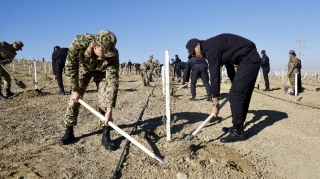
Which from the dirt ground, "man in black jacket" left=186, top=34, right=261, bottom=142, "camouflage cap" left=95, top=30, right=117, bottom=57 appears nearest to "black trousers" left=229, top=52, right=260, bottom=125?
"man in black jacket" left=186, top=34, right=261, bottom=142

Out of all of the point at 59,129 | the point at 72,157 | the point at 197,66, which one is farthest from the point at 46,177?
the point at 197,66

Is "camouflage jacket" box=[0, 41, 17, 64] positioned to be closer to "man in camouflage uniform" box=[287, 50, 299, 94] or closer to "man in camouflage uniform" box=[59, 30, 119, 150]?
"man in camouflage uniform" box=[59, 30, 119, 150]

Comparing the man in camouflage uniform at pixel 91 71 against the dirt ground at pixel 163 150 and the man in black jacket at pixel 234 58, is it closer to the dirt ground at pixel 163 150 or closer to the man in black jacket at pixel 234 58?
the dirt ground at pixel 163 150

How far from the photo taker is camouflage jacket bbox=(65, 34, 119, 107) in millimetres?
3273

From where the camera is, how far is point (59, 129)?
4.40 m

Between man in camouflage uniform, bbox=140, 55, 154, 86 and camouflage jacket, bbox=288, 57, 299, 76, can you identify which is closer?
camouflage jacket, bbox=288, 57, 299, 76

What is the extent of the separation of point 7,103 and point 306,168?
7.03 m

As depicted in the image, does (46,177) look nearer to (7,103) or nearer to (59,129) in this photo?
(59,129)

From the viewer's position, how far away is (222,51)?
3594 mm

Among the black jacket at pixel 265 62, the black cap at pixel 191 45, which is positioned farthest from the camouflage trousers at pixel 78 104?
the black jacket at pixel 265 62

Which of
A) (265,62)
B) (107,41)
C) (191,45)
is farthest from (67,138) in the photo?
(265,62)

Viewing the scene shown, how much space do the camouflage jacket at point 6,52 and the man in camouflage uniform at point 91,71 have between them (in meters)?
5.08

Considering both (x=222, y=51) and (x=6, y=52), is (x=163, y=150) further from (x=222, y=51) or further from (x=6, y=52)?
(x=6, y=52)

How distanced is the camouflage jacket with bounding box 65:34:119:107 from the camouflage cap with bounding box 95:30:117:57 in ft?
1.03
